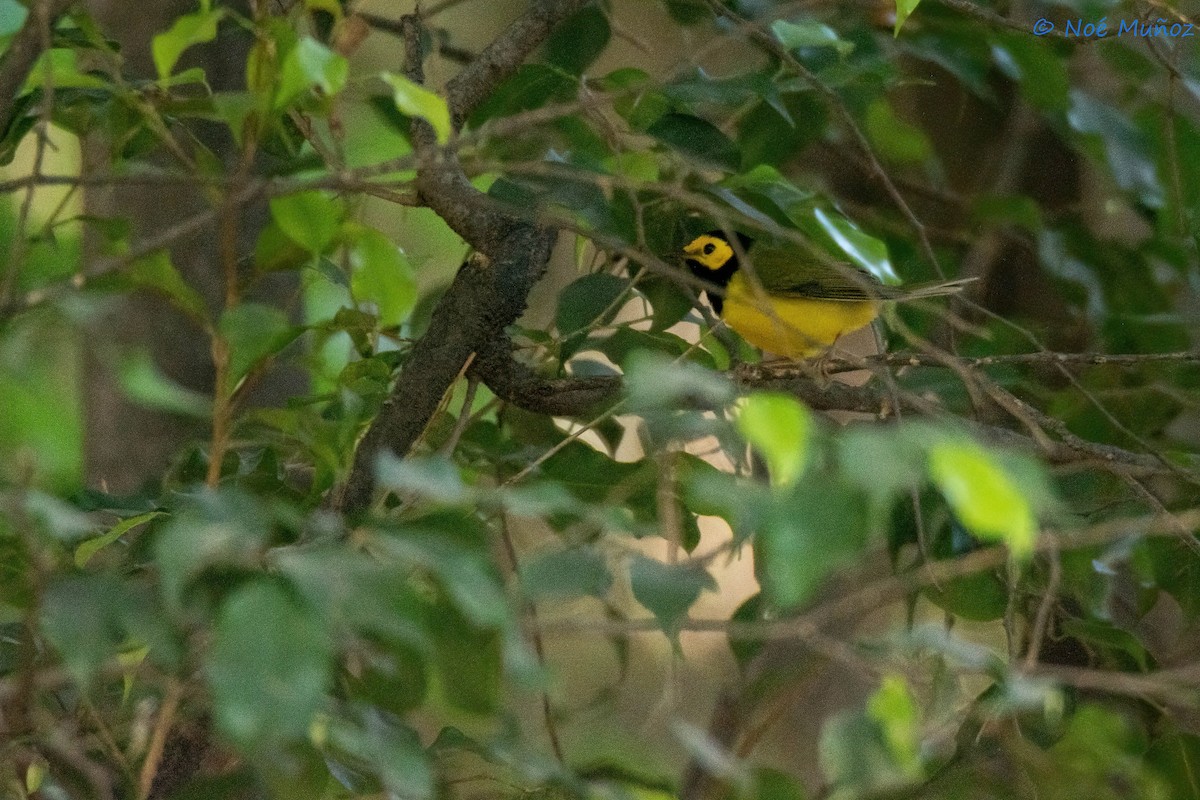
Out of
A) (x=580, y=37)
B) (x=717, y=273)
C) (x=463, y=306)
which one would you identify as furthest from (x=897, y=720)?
(x=717, y=273)

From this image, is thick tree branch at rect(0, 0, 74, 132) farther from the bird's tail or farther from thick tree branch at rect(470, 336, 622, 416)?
the bird's tail

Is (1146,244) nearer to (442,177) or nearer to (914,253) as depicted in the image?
(914,253)

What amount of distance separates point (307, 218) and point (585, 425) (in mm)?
394

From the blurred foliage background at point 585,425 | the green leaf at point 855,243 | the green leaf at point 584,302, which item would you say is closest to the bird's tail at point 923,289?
the blurred foliage background at point 585,425

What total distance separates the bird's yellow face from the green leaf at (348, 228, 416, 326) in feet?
3.50

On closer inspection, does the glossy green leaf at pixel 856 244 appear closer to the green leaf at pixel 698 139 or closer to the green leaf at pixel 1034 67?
the green leaf at pixel 698 139

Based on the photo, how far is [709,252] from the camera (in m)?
2.53

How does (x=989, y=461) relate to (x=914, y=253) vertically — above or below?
above

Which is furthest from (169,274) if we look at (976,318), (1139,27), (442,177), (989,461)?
(976,318)

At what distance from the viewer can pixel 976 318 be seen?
2363 millimetres

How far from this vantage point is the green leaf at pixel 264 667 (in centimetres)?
60

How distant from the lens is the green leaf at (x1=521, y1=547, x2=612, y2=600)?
2.33 feet

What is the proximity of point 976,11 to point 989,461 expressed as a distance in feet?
3.01

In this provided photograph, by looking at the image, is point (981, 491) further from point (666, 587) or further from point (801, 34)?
point (801, 34)
